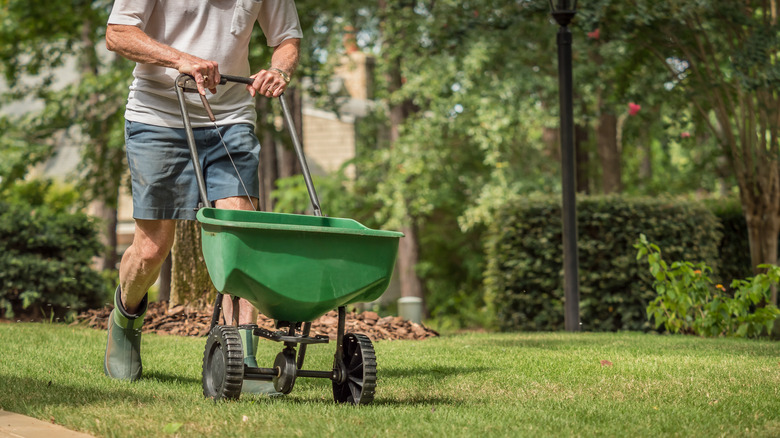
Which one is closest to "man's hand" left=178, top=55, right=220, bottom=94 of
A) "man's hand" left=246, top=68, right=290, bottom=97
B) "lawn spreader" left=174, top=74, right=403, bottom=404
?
"man's hand" left=246, top=68, right=290, bottom=97

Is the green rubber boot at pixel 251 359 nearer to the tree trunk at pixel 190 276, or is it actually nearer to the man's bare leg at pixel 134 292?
the man's bare leg at pixel 134 292

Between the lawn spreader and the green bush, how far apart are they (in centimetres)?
525

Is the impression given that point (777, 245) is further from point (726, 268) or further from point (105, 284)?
point (105, 284)

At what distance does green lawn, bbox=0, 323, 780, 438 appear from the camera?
3.09 meters

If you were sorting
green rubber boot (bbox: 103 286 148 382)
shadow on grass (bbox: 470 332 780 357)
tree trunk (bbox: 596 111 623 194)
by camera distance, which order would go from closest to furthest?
green rubber boot (bbox: 103 286 148 382) < shadow on grass (bbox: 470 332 780 357) < tree trunk (bbox: 596 111 623 194)

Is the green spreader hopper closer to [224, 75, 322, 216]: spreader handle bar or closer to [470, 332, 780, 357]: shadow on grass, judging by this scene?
[224, 75, 322, 216]: spreader handle bar

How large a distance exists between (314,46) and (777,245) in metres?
7.80

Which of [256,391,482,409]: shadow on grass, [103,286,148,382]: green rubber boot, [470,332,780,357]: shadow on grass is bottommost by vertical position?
[470,332,780,357]: shadow on grass

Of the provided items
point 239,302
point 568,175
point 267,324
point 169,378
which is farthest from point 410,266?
point 239,302

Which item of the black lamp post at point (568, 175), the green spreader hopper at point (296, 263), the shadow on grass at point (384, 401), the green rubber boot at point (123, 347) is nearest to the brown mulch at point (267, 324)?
the black lamp post at point (568, 175)

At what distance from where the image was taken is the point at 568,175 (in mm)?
7520

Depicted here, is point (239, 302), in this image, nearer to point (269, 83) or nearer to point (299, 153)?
point (299, 153)

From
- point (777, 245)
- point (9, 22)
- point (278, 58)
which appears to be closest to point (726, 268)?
point (777, 245)

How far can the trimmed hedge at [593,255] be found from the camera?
8.80m
